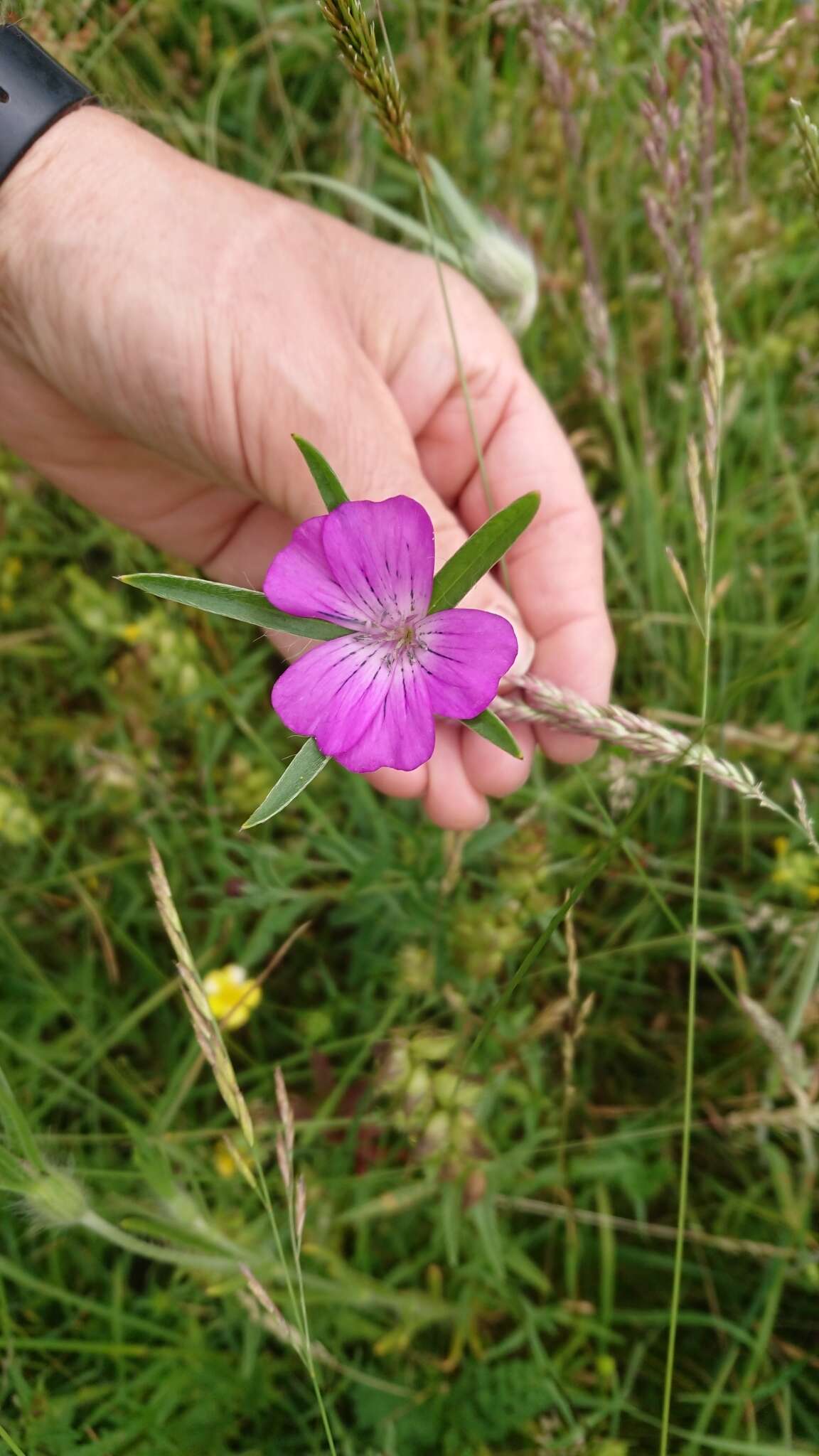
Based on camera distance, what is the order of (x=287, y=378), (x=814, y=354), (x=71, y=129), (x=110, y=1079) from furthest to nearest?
(x=814, y=354)
(x=110, y=1079)
(x=71, y=129)
(x=287, y=378)

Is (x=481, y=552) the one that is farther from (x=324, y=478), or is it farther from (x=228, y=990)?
(x=228, y=990)

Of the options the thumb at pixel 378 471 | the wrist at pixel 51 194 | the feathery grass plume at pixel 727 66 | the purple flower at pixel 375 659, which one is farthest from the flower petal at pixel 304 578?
the feathery grass plume at pixel 727 66

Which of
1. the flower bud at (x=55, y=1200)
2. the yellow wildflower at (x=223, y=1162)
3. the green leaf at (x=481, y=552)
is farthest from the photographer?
the yellow wildflower at (x=223, y=1162)

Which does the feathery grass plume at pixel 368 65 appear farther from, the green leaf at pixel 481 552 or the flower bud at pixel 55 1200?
the flower bud at pixel 55 1200

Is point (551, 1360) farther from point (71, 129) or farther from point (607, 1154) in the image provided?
point (71, 129)

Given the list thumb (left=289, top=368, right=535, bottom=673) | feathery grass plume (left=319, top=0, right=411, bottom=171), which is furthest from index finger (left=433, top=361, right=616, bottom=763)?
feathery grass plume (left=319, top=0, right=411, bottom=171)

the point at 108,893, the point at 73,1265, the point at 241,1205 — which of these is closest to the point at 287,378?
the point at 108,893
